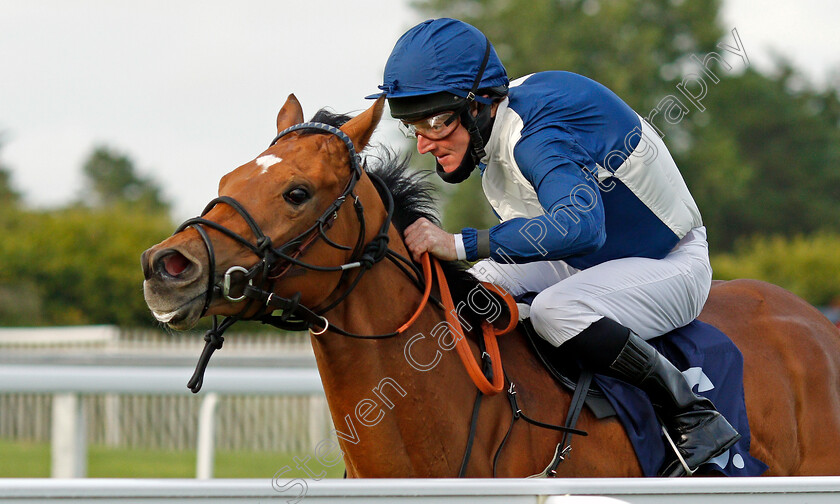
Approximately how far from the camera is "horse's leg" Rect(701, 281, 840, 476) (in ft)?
10.8

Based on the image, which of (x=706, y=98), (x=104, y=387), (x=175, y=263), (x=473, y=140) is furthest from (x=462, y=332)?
(x=706, y=98)

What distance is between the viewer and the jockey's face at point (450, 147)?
304 cm

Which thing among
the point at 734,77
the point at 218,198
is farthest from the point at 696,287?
the point at 734,77

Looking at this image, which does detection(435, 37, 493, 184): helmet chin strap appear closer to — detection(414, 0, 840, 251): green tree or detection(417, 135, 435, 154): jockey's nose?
detection(417, 135, 435, 154): jockey's nose

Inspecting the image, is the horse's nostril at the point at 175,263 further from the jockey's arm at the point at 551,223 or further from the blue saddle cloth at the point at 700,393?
the blue saddle cloth at the point at 700,393

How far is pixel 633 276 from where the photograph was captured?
3119mm

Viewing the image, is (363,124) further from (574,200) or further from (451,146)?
(574,200)

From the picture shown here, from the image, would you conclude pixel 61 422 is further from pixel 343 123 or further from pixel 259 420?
pixel 259 420

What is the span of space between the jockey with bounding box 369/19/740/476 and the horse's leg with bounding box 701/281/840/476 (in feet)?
1.11

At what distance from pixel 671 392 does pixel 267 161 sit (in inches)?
58.5

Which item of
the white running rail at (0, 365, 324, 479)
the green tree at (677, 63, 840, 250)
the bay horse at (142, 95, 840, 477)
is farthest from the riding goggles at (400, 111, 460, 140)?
the green tree at (677, 63, 840, 250)

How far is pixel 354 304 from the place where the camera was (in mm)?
2695

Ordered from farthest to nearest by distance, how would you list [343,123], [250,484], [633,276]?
[633,276] → [343,123] → [250,484]

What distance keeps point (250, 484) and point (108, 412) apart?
978cm
